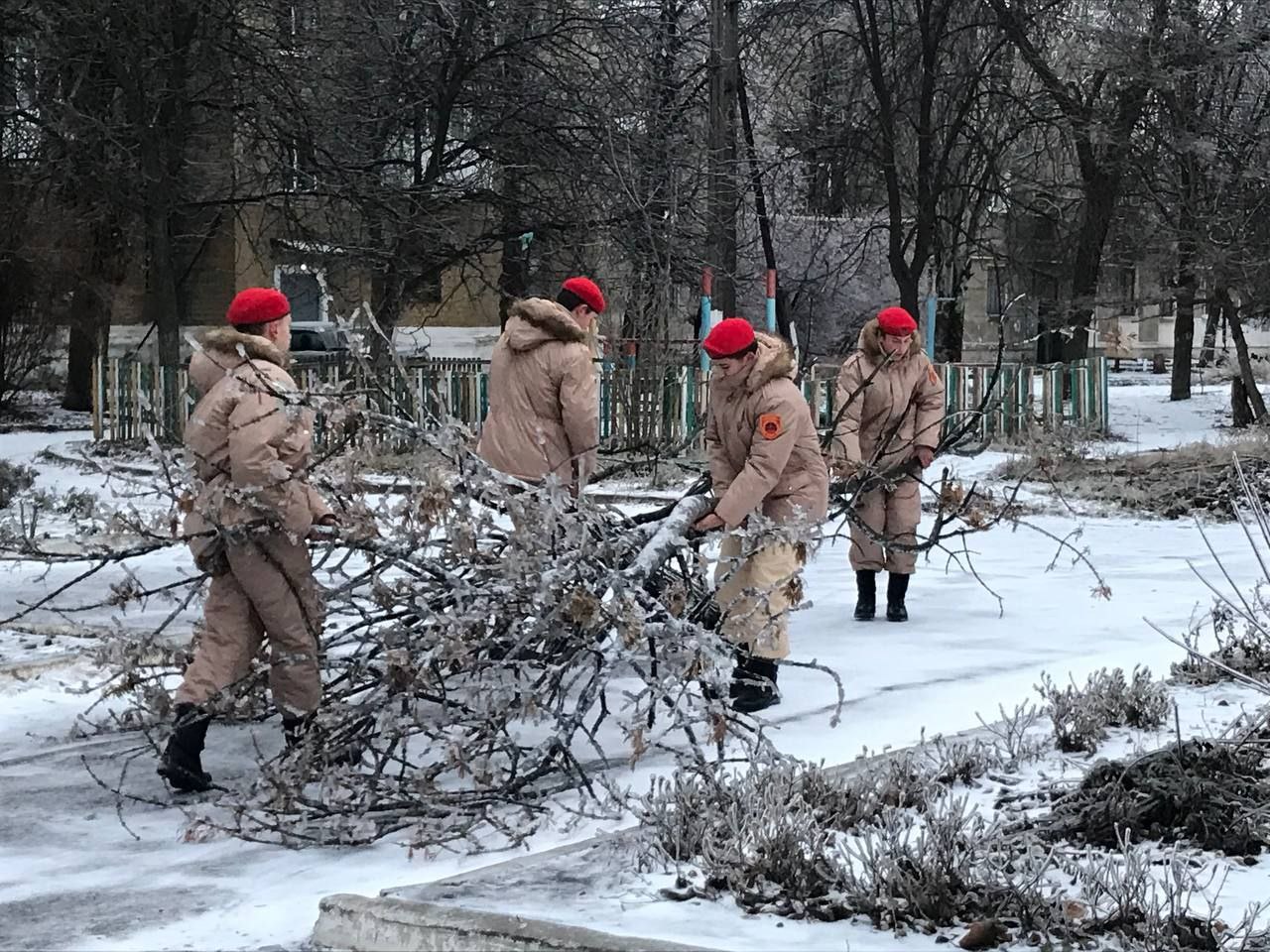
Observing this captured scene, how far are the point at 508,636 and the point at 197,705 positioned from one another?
111 cm

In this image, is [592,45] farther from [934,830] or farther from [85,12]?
[934,830]

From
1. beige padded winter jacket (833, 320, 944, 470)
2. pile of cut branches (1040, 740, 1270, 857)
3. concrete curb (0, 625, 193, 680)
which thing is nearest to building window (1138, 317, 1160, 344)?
beige padded winter jacket (833, 320, 944, 470)

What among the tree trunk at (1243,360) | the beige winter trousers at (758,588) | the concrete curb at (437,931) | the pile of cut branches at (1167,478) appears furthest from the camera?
the tree trunk at (1243,360)

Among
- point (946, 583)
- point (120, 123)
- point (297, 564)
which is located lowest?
point (946, 583)

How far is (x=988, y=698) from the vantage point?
7.31 meters

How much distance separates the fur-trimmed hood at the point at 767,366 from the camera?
7285 mm

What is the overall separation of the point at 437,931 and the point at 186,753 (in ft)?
6.56

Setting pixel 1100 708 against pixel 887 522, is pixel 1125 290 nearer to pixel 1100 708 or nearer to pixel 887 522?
pixel 887 522

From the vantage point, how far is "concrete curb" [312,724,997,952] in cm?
399

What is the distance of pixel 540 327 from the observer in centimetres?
747

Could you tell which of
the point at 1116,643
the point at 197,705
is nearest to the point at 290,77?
the point at 1116,643

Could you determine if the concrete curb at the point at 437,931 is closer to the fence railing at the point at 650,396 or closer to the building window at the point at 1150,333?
the fence railing at the point at 650,396

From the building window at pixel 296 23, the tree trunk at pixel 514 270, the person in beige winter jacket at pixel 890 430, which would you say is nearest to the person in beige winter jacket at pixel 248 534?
the person in beige winter jacket at pixel 890 430

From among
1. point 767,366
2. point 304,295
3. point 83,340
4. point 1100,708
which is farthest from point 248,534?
point 304,295
